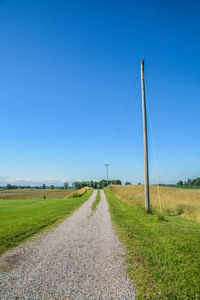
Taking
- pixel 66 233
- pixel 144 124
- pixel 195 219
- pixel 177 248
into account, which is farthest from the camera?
Answer: pixel 144 124

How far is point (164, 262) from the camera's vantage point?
16.9 feet

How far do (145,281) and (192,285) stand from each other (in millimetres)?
1060

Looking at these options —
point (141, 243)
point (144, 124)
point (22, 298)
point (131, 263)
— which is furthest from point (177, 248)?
point (144, 124)

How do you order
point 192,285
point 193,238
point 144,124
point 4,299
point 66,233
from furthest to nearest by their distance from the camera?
point 144,124
point 66,233
point 193,238
point 192,285
point 4,299

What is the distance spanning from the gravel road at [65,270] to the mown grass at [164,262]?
0.40 meters

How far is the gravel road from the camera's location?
3.69m

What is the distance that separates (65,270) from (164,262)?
2.94m

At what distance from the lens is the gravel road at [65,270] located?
3.69 m

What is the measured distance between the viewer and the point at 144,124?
1630cm

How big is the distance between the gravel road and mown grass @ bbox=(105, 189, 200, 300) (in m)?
0.40

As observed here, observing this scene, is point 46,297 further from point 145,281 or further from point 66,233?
point 66,233

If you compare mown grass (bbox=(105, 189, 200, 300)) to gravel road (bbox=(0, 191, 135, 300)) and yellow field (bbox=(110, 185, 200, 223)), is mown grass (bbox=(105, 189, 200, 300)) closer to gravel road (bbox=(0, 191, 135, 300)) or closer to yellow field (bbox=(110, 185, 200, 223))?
gravel road (bbox=(0, 191, 135, 300))

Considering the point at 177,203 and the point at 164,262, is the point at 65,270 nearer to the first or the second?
the point at 164,262

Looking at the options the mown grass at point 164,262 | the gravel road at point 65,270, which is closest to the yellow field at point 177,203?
the mown grass at point 164,262
